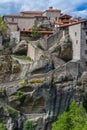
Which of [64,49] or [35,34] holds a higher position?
[35,34]

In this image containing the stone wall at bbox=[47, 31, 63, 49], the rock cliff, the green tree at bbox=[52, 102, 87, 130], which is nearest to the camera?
the green tree at bbox=[52, 102, 87, 130]

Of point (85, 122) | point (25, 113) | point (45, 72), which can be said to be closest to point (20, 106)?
point (25, 113)

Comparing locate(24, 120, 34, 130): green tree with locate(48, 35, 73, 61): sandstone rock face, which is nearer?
locate(24, 120, 34, 130): green tree

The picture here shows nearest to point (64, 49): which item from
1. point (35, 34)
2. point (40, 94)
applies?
point (35, 34)

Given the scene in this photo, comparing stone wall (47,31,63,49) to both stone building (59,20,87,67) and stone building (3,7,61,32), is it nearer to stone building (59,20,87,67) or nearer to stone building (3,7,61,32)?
stone building (59,20,87,67)

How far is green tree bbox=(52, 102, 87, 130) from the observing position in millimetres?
70500

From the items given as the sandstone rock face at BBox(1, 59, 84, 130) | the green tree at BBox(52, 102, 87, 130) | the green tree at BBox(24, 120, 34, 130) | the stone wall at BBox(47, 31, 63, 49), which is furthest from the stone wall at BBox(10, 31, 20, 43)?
the green tree at BBox(52, 102, 87, 130)

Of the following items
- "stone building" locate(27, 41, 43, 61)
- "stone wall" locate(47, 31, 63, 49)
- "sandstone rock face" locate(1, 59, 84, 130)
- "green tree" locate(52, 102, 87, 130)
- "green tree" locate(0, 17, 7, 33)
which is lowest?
"green tree" locate(52, 102, 87, 130)

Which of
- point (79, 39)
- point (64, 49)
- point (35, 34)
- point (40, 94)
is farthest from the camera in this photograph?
point (35, 34)

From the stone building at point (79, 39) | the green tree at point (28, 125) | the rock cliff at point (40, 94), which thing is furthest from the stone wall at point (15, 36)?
the green tree at point (28, 125)

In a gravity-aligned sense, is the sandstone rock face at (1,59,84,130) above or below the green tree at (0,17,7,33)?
below

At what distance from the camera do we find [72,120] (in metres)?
71.9

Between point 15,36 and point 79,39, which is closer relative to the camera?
point 79,39

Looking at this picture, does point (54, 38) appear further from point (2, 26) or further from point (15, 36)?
point (2, 26)
